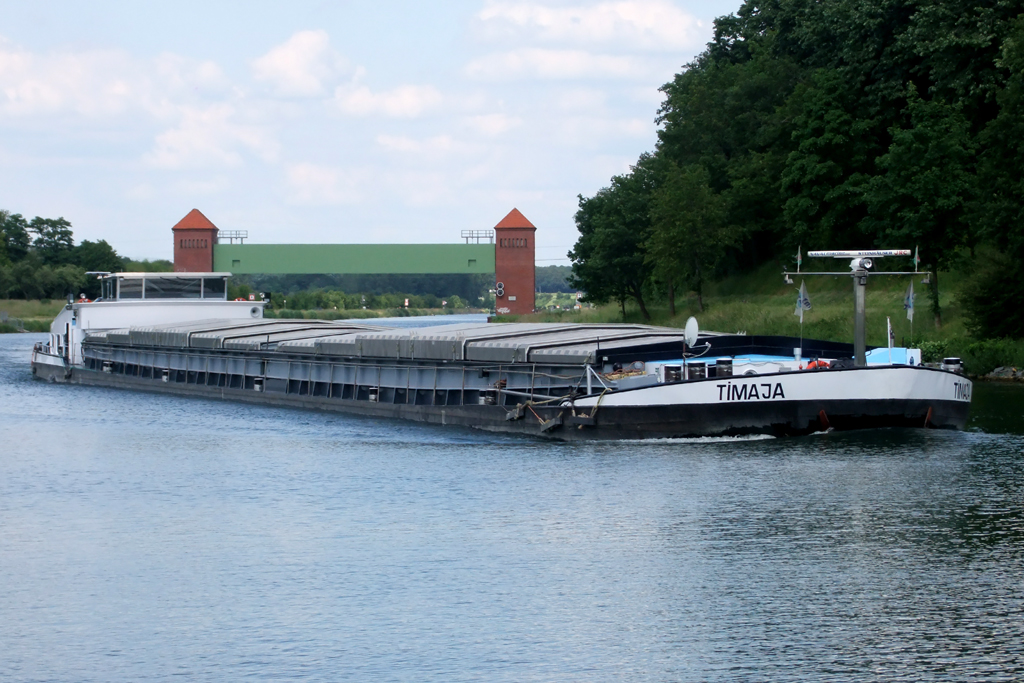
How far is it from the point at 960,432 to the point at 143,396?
31.7m

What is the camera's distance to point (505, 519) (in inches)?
836

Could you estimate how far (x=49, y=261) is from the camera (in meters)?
153

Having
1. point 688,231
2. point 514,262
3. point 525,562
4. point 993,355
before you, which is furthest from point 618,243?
point 525,562

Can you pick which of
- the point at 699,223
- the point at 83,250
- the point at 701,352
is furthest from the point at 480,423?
the point at 83,250

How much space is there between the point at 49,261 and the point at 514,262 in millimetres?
71365

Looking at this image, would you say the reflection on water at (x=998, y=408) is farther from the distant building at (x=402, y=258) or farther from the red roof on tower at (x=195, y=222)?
the red roof on tower at (x=195, y=222)

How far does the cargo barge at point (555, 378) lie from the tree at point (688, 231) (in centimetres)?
2867

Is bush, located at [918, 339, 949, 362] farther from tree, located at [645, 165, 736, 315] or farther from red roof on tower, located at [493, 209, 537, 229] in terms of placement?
red roof on tower, located at [493, 209, 537, 229]

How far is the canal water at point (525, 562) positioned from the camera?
1437cm

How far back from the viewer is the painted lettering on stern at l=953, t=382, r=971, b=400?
28.4 m

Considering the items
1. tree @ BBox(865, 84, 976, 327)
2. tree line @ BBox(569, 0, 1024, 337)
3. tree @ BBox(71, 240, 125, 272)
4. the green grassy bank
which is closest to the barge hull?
tree line @ BBox(569, 0, 1024, 337)

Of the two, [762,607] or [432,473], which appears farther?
[432,473]

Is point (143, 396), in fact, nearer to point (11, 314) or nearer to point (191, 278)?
point (191, 278)

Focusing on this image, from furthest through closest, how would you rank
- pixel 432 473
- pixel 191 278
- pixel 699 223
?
pixel 699 223 → pixel 191 278 → pixel 432 473
